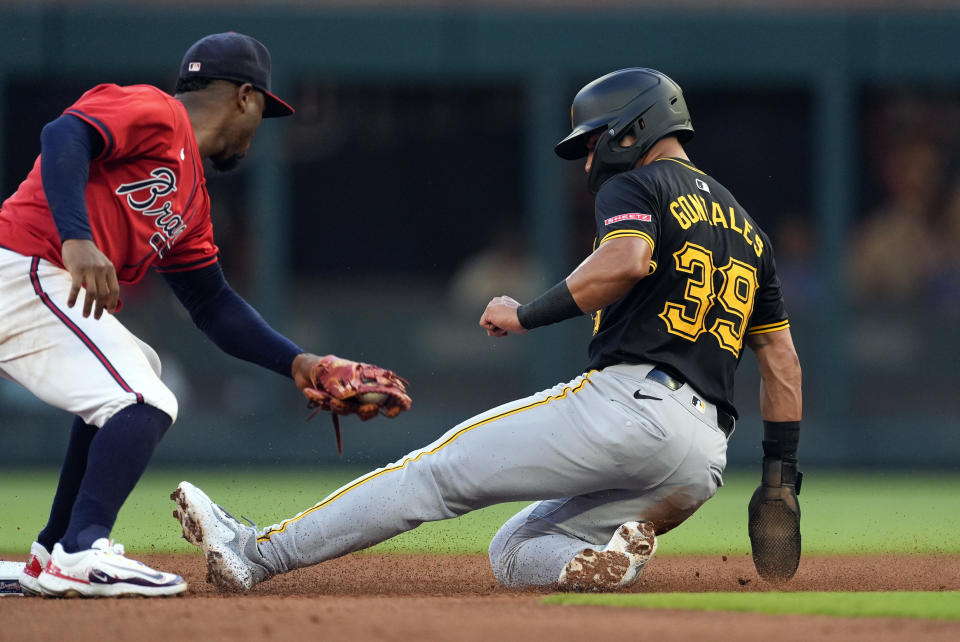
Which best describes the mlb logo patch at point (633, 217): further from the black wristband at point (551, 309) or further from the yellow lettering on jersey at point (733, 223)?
the yellow lettering on jersey at point (733, 223)

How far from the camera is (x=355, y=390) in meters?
4.24

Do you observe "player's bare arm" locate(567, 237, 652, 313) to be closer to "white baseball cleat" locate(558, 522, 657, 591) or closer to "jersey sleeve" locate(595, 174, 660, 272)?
"jersey sleeve" locate(595, 174, 660, 272)

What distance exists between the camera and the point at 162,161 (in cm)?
409

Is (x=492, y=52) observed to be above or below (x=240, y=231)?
above

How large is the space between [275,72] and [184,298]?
667 cm

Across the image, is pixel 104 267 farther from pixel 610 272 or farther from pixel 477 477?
pixel 610 272

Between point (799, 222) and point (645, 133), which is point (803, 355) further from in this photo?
point (645, 133)

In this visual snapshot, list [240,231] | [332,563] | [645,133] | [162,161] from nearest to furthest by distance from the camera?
A: [162,161], [645,133], [332,563], [240,231]

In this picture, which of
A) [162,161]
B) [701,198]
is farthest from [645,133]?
[162,161]

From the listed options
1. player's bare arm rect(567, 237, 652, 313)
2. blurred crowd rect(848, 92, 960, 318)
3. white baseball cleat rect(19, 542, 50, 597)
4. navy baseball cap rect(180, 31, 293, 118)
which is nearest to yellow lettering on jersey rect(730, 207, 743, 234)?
player's bare arm rect(567, 237, 652, 313)

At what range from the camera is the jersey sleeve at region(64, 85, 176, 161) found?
384 cm

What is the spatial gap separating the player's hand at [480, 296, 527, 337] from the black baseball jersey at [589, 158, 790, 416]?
330mm

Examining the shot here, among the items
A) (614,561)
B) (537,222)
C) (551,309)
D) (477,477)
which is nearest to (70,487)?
(477,477)

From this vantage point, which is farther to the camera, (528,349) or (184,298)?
(528,349)
